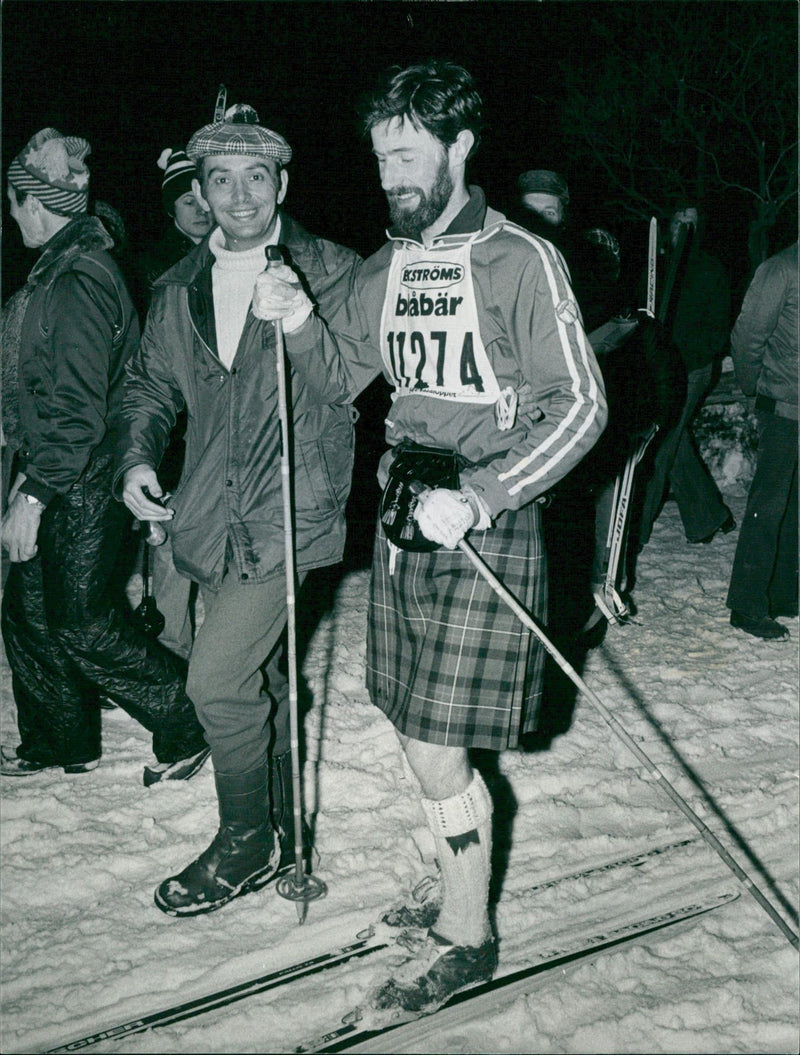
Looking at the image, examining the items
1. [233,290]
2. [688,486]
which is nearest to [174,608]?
[233,290]

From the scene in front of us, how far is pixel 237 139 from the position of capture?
295cm

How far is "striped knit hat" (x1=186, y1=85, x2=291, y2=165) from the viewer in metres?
2.94

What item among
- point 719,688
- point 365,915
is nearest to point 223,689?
point 365,915

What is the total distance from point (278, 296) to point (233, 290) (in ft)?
1.49

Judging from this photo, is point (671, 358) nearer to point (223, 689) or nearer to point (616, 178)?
point (223, 689)

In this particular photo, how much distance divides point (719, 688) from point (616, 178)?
1624 centimetres

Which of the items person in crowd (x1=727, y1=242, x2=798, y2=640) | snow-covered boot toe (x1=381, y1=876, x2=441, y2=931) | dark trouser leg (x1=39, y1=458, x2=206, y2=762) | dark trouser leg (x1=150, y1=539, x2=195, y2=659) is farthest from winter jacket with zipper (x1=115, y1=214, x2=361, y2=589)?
person in crowd (x1=727, y1=242, x2=798, y2=640)

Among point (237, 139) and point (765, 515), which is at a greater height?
point (237, 139)

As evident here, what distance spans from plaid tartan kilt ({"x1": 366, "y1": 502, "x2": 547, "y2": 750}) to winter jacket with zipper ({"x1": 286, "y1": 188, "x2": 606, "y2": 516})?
24 cm

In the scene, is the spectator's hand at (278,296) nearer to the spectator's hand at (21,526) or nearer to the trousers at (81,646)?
the trousers at (81,646)

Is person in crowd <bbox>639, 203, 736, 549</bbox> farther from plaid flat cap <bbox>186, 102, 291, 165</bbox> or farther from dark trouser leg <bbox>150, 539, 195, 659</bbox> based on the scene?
plaid flat cap <bbox>186, 102, 291, 165</bbox>

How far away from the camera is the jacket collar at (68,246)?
3447 millimetres

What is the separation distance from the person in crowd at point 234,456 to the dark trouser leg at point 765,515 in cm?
316

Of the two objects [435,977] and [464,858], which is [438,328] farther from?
[435,977]
